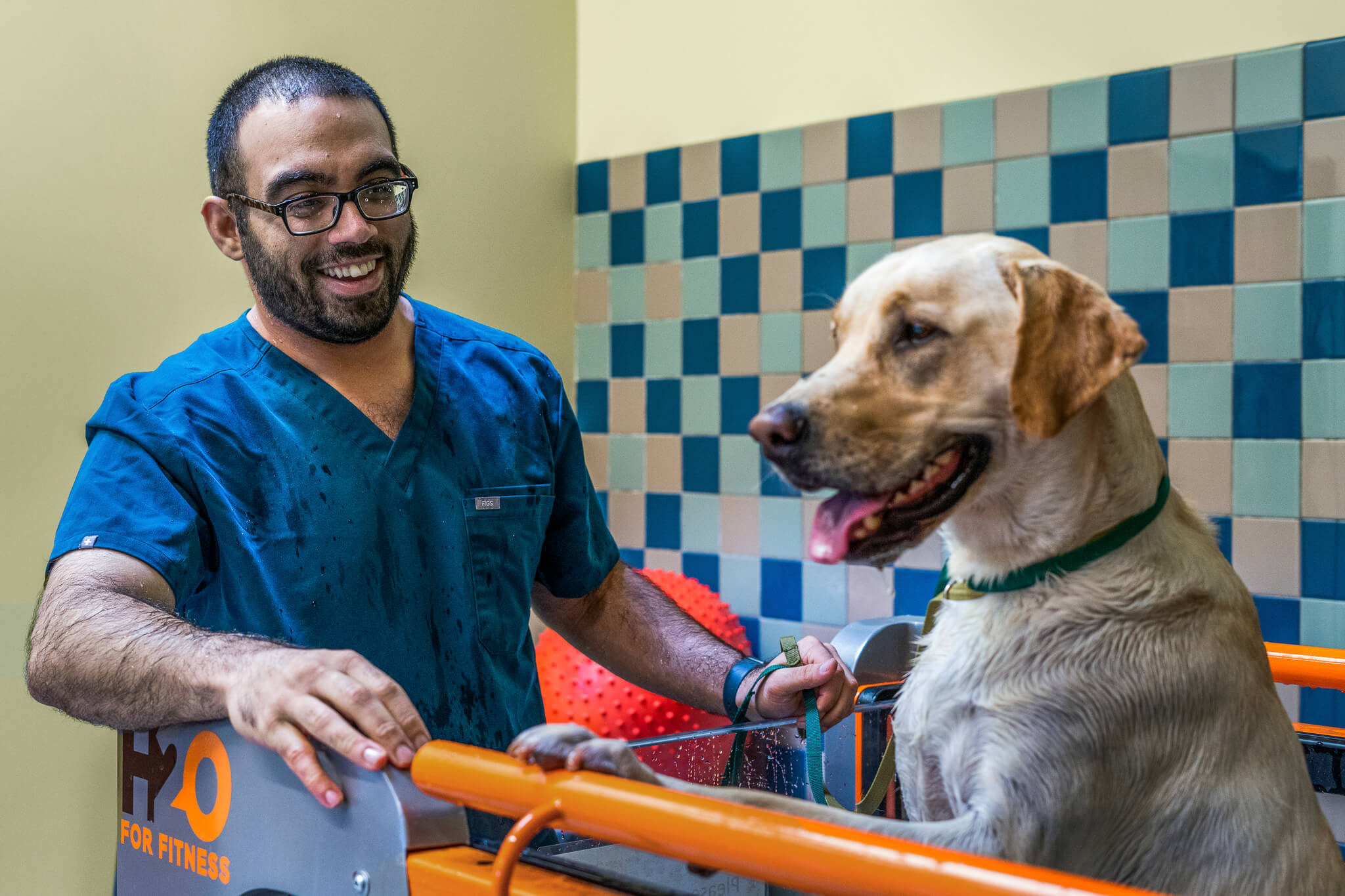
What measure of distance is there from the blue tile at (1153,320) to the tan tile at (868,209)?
472mm

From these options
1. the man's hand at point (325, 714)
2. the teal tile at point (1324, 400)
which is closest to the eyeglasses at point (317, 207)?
the man's hand at point (325, 714)

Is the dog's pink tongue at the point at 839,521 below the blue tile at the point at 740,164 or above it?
below

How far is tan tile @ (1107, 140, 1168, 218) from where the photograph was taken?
1876mm

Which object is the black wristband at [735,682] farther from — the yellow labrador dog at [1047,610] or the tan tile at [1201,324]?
the tan tile at [1201,324]

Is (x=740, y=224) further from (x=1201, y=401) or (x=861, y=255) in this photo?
(x=1201, y=401)

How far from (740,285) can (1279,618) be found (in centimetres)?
118

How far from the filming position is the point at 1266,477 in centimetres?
179

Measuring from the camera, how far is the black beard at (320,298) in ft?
4.48

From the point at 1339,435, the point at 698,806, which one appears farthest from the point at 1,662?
the point at 1339,435

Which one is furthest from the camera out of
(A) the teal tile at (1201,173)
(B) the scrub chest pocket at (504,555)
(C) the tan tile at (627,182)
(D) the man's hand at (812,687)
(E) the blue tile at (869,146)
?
(C) the tan tile at (627,182)

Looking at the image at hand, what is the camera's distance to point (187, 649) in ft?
3.16

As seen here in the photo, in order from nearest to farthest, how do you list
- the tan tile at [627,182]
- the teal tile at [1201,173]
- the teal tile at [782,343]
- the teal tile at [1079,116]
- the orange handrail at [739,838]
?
the orange handrail at [739,838] < the teal tile at [1201,173] < the teal tile at [1079,116] < the teal tile at [782,343] < the tan tile at [627,182]

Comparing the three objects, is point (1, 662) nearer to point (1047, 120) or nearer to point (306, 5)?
point (306, 5)

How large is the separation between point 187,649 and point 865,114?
169 cm
